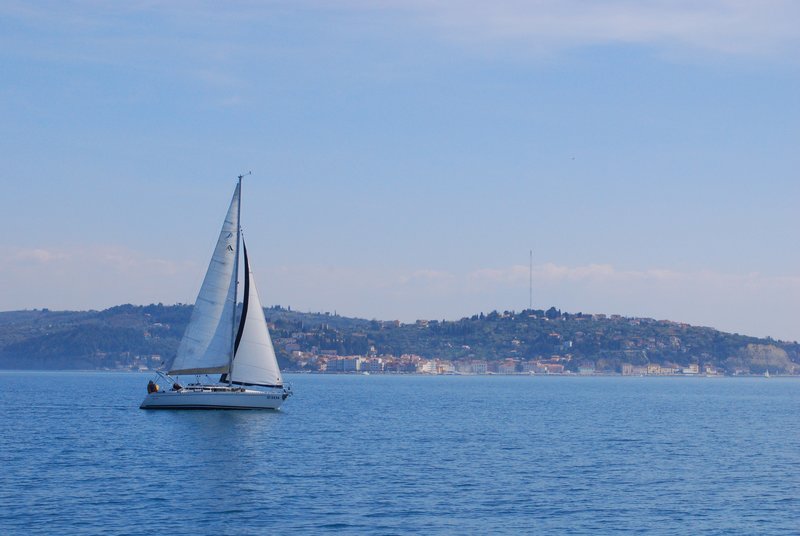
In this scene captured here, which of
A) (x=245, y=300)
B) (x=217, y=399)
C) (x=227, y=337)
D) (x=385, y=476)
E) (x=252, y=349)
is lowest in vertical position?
(x=385, y=476)

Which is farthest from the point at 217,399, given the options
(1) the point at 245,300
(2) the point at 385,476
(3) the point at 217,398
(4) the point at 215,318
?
(2) the point at 385,476

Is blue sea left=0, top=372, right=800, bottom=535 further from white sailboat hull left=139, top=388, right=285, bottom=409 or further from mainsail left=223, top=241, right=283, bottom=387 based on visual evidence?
mainsail left=223, top=241, right=283, bottom=387

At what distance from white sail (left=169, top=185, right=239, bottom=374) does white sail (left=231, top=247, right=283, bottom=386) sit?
0.85 meters

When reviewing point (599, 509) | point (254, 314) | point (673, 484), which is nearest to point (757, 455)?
point (673, 484)

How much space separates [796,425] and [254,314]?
4299 cm

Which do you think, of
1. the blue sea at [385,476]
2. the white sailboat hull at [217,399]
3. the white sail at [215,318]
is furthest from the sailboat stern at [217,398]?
the white sail at [215,318]

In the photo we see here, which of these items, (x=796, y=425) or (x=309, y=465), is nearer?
(x=309, y=465)

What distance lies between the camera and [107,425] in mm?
73562

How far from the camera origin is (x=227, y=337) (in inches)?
3105

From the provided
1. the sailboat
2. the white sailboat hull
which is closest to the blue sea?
the white sailboat hull

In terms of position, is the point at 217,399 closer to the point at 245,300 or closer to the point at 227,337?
the point at 227,337

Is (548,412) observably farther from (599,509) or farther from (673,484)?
(599,509)

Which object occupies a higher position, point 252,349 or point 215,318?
point 215,318

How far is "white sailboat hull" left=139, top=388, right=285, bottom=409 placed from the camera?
76938mm
